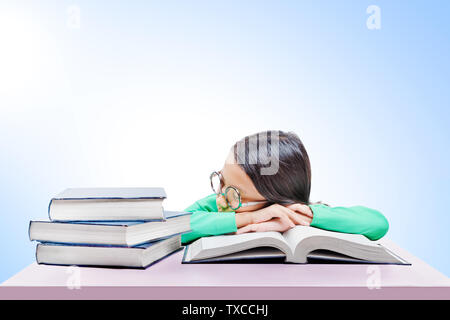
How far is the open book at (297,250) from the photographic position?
0.80m

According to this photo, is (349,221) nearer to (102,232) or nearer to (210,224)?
(210,224)

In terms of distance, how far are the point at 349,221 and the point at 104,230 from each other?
1.84 ft

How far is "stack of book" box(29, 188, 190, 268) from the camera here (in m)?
0.77

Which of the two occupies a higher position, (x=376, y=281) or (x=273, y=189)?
(x=273, y=189)

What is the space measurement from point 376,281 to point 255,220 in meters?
0.33

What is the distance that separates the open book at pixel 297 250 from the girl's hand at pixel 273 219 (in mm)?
109

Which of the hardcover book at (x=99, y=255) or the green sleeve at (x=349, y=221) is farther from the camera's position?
the green sleeve at (x=349, y=221)

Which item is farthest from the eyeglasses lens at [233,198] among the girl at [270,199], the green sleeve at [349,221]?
the green sleeve at [349,221]

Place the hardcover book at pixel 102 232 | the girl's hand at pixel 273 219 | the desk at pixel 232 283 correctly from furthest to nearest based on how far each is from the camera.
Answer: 1. the girl's hand at pixel 273 219
2. the hardcover book at pixel 102 232
3. the desk at pixel 232 283

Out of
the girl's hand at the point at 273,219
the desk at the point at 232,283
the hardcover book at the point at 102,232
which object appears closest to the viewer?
the desk at the point at 232,283

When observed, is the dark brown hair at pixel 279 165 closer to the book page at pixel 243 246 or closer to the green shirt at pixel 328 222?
the green shirt at pixel 328 222

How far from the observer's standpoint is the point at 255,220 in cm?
96
